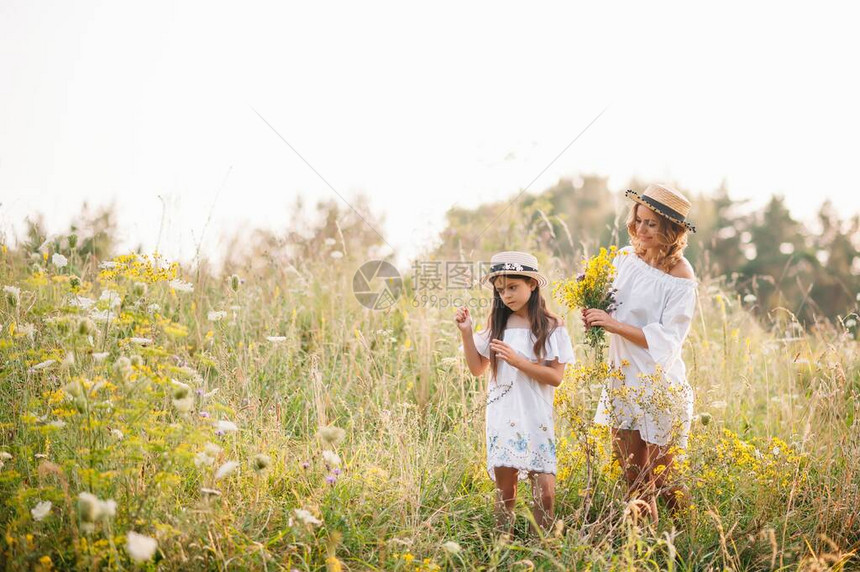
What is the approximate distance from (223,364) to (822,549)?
3.24m

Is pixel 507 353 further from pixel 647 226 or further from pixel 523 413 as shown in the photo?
pixel 647 226

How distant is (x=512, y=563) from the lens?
2914 mm

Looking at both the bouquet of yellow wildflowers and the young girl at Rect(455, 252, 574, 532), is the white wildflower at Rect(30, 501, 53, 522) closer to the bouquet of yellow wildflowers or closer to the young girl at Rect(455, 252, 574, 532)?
the young girl at Rect(455, 252, 574, 532)

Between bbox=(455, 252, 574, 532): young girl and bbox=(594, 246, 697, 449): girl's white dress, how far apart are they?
1.12 ft

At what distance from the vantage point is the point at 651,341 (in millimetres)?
3246

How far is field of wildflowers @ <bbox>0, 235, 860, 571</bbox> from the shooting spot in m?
2.49

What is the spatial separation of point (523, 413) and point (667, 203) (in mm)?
1257

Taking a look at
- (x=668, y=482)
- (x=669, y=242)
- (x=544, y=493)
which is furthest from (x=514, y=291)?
(x=668, y=482)

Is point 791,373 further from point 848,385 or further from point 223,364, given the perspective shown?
point 223,364

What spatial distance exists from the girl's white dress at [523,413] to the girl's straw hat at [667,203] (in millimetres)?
758

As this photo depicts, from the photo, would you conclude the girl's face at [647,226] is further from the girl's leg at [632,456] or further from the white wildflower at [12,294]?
the white wildflower at [12,294]

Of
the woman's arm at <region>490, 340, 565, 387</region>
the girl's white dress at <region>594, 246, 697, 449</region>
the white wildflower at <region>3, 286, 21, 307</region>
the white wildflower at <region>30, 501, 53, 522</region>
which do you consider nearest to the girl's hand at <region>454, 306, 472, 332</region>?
the woman's arm at <region>490, 340, 565, 387</region>

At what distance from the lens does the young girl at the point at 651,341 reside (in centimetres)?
322

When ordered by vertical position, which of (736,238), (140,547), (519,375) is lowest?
(140,547)
